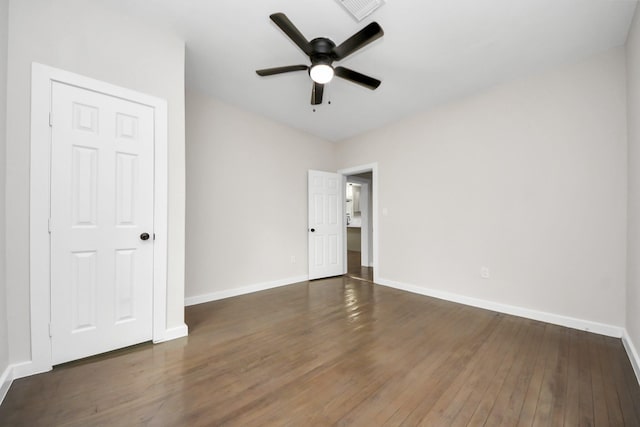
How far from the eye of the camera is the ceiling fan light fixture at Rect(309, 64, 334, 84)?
6.61 ft

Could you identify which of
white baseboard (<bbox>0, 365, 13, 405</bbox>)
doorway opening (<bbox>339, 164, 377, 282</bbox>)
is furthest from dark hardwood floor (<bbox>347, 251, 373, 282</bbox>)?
white baseboard (<bbox>0, 365, 13, 405</bbox>)

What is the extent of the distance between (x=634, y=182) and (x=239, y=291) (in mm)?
4239

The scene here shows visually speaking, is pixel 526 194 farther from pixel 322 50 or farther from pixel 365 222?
pixel 365 222

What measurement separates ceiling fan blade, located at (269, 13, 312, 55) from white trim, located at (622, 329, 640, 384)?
3.31 metres

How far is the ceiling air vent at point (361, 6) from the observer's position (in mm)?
1815

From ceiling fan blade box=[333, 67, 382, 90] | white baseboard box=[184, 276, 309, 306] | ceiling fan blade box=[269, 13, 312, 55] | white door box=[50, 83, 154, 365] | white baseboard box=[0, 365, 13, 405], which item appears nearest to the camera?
white baseboard box=[0, 365, 13, 405]

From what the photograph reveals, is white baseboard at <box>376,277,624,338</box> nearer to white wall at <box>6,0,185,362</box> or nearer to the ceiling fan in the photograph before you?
the ceiling fan

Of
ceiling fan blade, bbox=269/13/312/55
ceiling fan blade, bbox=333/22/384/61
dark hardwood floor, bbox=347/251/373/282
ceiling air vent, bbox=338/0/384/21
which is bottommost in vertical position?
dark hardwood floor, bbox=347/251/373/282

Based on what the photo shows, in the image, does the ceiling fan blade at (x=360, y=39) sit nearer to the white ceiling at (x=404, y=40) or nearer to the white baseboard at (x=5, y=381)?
the white ceiling at (x=404, y=40)

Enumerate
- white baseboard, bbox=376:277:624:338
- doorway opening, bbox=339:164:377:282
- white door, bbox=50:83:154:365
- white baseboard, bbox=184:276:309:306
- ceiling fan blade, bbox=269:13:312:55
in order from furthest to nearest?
doorway opening, bbox=339:164:377:282
white baseboard, bbox=184:276:309:306
white baseboard, bbox=376:277:624:338
white door, bbox=50:83:154:365
ceiling fan blade, bbox=269:13:312:55

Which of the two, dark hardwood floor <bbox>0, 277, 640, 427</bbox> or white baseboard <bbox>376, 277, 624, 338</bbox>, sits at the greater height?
white baseboard <bbox>376, 277, 624, 338</bbox>

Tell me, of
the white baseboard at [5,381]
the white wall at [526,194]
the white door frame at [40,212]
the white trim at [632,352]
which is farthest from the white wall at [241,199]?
the white trim at [632,352]

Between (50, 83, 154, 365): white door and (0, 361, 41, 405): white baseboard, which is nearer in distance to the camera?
(0, 361, 41, 405): white baseboard

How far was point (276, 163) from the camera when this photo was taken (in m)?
4.08
